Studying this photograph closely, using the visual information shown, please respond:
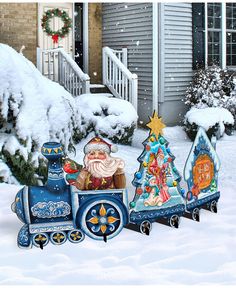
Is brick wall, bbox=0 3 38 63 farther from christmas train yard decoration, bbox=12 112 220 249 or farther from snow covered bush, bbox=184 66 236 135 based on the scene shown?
christmas train yard decoration, bbox=12 112 220 249

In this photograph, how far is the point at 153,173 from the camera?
519 centimetres

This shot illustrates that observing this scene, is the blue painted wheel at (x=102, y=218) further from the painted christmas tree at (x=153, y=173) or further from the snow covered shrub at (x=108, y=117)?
the snow covered shrub at (x=108, y=117)

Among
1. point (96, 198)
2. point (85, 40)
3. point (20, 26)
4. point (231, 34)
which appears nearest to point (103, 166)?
point (96, 198)

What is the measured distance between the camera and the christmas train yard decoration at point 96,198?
16.0 ft

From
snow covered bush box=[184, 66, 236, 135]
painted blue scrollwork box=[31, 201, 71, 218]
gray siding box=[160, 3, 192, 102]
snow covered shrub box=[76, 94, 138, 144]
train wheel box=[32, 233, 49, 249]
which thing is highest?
gray siding box=[160, 3, 192, 102]

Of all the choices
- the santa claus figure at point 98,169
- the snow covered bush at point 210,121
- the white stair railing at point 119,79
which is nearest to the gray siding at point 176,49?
the snow covered bush at point 210,121

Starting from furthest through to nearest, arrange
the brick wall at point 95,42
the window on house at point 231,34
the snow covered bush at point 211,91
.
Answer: the window on house at point 231,34, the brick wall at point 95,42, the snow covered bush at point 211,91

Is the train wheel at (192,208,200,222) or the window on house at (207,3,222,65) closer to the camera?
the train wheel at (192,208,200,222)

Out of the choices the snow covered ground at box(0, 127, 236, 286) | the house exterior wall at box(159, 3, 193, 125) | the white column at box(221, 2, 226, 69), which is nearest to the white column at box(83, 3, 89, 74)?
the house exterior wall at box(159, 3, 193, 125)

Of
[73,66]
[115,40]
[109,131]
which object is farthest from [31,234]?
[115,40]

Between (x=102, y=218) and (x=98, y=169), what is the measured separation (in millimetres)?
494

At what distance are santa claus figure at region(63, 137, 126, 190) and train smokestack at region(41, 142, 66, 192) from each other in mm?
197

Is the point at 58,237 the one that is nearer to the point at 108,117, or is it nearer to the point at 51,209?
the point at 51,209

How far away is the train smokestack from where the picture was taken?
4824mm
